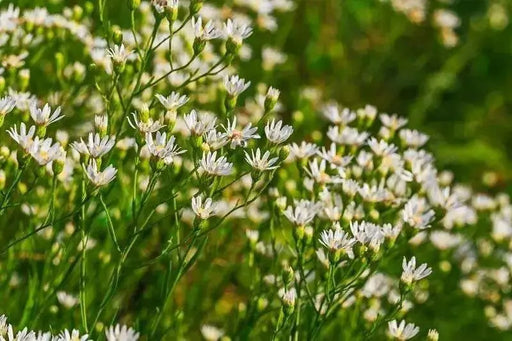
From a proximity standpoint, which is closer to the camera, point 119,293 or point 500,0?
point 119,293

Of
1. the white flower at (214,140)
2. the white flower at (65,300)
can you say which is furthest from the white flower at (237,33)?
the white flower at (65,300)

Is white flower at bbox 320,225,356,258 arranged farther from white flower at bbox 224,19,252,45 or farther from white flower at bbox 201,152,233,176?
white flower at bbox 224,19,252,45

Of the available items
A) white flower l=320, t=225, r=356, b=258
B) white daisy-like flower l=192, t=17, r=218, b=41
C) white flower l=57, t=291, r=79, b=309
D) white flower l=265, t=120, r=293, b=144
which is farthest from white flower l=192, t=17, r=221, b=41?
white flower l=57, t=291, r=79, b=309

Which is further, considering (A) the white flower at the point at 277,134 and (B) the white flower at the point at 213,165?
(A) the white flower at the point at 277,134

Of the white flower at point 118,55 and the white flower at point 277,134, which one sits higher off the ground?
the white flower at point 118,55

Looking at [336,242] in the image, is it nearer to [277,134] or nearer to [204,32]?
[277,134]

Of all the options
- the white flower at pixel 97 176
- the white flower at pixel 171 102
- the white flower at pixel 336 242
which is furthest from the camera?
the white flower at pixel 171 102

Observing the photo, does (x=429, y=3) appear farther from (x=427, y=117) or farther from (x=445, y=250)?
(x=445, y=250)

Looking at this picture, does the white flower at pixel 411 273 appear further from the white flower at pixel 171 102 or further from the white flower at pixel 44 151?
the white flower at pixel 44 151

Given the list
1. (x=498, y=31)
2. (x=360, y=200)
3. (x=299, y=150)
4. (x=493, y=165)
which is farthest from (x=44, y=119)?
(x=498, y=31)

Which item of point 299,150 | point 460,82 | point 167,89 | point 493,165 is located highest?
point 460,82
